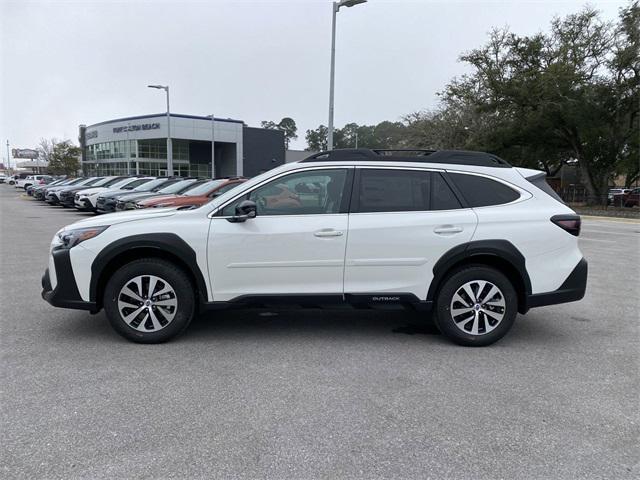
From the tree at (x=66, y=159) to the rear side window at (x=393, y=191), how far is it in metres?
80.1

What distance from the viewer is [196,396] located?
3.53 metres

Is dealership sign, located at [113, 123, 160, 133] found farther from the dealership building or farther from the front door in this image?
the front door

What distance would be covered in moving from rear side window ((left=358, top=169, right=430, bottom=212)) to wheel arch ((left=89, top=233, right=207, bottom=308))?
163cm

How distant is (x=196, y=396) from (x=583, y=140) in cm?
3222

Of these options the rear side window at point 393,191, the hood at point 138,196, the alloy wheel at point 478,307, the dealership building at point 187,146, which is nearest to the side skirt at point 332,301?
the alloy wheel at point 478,307

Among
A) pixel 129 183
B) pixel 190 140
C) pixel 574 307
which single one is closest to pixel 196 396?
pixel 574 307

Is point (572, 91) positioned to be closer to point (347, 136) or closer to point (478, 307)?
point (478, 307)

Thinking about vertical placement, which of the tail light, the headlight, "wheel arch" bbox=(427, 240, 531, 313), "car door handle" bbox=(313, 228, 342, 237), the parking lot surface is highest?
the tail light

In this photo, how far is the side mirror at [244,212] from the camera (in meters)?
4.34

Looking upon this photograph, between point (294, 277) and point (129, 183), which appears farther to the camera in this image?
point (129, 183)

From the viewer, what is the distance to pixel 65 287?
441 centimetres

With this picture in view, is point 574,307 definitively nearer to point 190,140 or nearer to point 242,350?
point 242,350

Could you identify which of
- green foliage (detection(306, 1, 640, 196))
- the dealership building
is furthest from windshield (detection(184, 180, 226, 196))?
the dealership building

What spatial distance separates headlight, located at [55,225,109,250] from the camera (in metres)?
4.42
